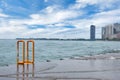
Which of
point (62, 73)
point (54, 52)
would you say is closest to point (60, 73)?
point (62, 73)

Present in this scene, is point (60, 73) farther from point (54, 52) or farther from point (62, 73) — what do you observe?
point (54, 52)

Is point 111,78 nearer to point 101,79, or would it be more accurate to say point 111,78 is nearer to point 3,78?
point 101,79

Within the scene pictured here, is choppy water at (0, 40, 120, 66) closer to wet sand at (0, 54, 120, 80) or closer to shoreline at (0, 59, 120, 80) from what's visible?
wet sand at (0, 54, 120, 80)

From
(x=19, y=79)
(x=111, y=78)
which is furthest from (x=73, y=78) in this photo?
(x=19, y=79)

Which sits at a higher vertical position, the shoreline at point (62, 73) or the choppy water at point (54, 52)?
the shoreline at point (62, 73)

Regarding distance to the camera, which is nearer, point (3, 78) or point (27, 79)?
point (27, 79)

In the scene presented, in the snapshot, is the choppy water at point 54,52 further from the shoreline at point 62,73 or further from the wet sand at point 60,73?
the shoreline at point 62,73

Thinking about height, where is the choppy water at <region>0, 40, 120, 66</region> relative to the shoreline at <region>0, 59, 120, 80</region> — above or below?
below

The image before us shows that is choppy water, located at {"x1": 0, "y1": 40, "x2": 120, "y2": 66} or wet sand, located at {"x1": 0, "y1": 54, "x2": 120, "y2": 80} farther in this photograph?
choppy water, located at {"x1": 0, "y1": 40, "x2": 120, "y2": 66}

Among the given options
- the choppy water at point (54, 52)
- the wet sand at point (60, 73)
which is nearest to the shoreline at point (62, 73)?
Result: the wet sand at point (60, 73)

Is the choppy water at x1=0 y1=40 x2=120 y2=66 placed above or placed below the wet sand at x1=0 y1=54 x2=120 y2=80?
below

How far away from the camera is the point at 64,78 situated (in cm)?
988

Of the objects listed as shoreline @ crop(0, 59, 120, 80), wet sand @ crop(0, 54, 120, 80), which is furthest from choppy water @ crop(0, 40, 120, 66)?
shoreline @ crop(0, 59, 120, 80)

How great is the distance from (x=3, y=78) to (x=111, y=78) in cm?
487
